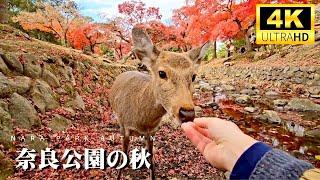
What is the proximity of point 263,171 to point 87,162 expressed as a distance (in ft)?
5.80

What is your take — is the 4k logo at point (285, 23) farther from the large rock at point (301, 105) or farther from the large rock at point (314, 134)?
the large rock at point (301, 105)

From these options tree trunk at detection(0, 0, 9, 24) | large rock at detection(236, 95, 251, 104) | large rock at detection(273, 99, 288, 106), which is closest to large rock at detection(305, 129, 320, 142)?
large rock at detection(273, 99, 288, 106)

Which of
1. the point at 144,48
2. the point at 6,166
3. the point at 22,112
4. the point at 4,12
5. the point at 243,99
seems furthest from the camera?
the point at 243,99

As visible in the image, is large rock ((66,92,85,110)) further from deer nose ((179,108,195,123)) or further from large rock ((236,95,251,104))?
large rock ((236,95,251,104))

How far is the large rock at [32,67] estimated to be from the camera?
2.65 metres

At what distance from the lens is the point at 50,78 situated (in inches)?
111

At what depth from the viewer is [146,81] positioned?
2.25m

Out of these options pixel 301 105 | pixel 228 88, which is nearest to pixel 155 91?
pixel 301 105

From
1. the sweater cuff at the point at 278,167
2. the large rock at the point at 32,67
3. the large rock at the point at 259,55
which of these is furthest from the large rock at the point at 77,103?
the large rock at the point at 259,55

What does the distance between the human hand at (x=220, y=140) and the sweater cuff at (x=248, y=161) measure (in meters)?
0.04

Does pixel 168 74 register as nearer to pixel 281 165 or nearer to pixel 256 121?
pixel 281 165

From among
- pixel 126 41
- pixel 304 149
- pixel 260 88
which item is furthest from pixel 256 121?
pixel 126 41

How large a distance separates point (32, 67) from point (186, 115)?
1.69 metres

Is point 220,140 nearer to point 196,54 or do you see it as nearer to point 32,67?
point 196,54
